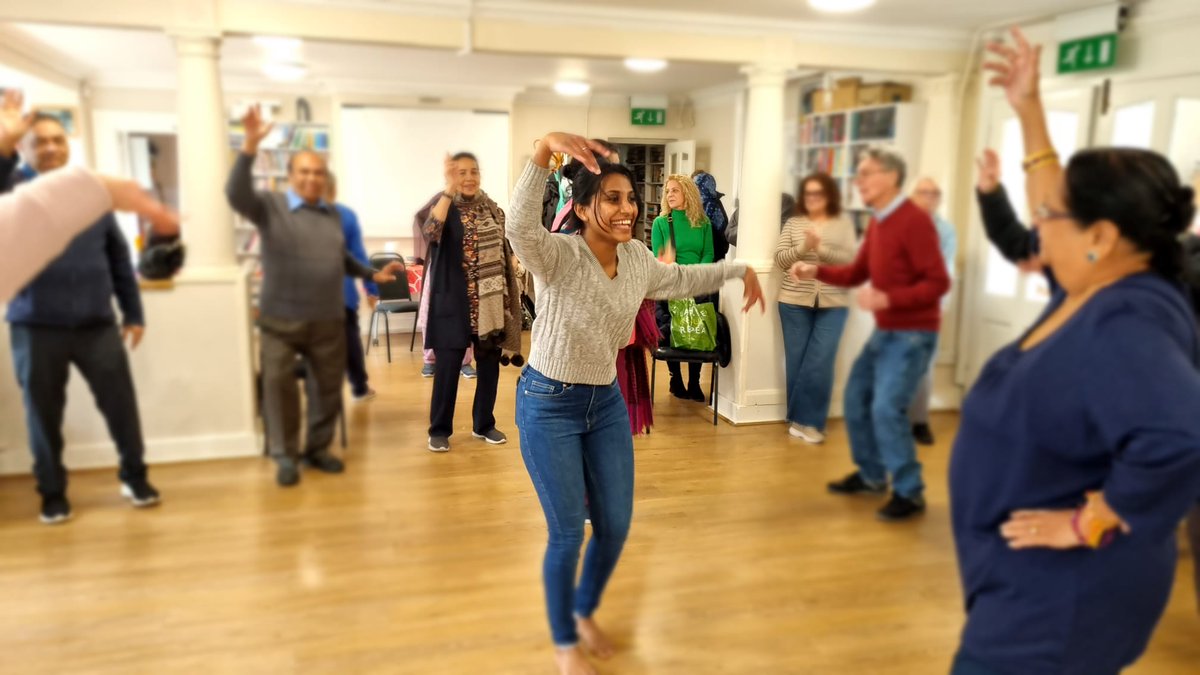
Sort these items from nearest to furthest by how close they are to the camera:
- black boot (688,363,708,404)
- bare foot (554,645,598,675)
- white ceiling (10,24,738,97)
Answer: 1. white ceiling (10,24,738,97)
2. black boot (688,363,708,404)
3. bare foot (554,645,598,675)

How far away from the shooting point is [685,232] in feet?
4.40

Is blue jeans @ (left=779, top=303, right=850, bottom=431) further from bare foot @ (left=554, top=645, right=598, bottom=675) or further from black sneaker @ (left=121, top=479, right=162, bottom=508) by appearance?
black sneaker @ (left=121, top=479, right=162, bottom=508)

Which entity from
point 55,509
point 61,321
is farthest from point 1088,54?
point 55,509

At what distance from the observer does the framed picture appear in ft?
3.02

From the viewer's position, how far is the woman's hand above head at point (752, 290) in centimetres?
123

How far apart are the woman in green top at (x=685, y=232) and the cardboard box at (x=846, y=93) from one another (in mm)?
277

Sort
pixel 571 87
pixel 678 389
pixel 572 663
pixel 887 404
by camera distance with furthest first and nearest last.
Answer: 1. pixel 572 663
2. pixel 678 389
3. pixel 571 87
4. pixel 887 404

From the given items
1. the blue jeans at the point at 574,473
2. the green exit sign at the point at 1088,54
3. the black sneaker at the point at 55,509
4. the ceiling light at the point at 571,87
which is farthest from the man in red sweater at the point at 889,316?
the black sneaker at the point at 55,509

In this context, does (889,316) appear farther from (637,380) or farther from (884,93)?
(637,380)

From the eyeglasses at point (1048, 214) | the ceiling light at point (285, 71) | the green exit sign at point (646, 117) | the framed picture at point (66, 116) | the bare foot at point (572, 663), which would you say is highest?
the ceiling light at point (285, 71)

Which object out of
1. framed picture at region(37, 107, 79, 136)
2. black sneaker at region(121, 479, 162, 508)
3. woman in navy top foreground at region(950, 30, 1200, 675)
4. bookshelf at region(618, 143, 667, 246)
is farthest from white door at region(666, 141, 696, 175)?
black sneaker at region(121, 479, 162, 508)

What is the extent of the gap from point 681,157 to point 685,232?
0.55 feet

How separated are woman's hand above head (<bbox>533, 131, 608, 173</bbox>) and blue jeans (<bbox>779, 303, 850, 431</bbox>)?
405mm

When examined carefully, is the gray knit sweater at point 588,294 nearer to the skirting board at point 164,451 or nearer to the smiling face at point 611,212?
the smiling face at point 611,212
